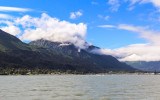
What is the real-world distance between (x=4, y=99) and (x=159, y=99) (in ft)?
145

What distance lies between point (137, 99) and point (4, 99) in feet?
123

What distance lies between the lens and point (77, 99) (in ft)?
199

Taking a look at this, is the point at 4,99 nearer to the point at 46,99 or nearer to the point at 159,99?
the point at 46,99

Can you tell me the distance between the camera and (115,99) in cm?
6072

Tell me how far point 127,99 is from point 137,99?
311cm

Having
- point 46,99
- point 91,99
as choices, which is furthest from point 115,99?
point 46,99

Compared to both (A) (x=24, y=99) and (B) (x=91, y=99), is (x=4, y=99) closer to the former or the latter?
(A) (x=24, y=99)

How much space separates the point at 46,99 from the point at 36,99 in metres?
2.78

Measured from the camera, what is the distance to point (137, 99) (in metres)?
61.7

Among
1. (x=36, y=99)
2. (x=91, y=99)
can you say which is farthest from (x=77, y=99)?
Result: (x=36, y=99)

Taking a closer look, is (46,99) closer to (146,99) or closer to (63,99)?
(63,99)

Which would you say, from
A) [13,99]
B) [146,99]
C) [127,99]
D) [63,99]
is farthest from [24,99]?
[146,99]

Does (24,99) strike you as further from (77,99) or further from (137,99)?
(137,99)

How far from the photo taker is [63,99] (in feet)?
200
